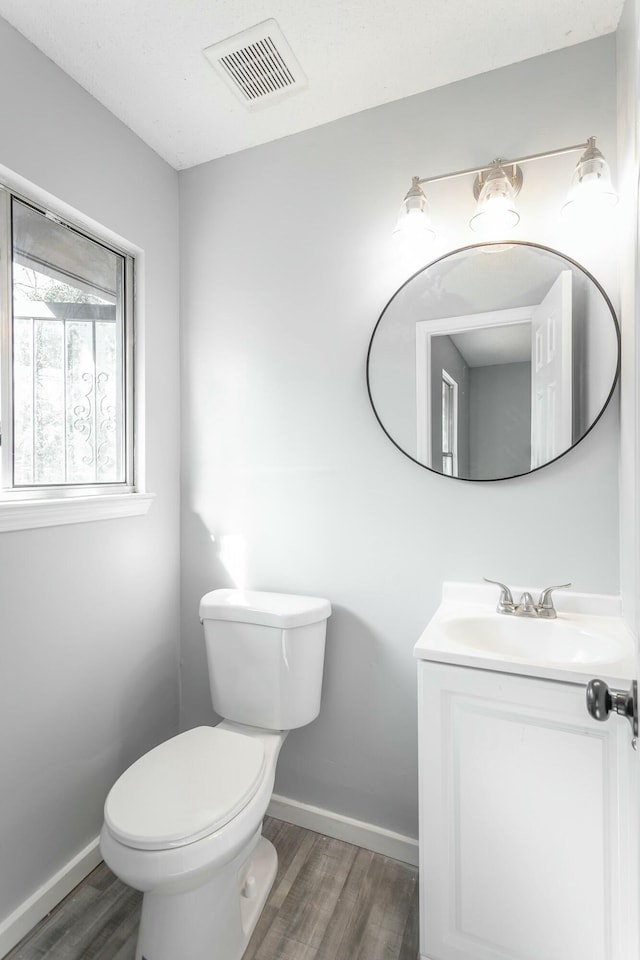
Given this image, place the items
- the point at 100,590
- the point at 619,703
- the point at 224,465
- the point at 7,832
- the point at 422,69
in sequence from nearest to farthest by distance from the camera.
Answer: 1. the point at 619,703
2. the point at 7,832
3. the point at 422,69
4. the point at 100,590
5. the point at 224,465

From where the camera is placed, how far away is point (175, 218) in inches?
73.6

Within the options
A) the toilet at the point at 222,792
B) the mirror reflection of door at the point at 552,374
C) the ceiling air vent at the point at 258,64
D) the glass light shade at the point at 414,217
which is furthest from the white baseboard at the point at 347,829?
the ceiling air vent at the point at 258,64

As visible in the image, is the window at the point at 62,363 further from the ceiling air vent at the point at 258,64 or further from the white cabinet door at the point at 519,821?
the white cabinet door at the point at 519,821

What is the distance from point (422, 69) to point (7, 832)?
2.39 metres

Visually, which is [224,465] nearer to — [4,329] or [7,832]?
[4,329]

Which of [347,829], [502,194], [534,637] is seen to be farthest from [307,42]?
[347,829]

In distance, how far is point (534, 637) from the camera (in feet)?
4.20

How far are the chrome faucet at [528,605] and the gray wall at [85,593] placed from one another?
47.1 inches

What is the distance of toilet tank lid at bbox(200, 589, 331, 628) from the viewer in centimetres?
148

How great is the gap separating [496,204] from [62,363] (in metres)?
1.32

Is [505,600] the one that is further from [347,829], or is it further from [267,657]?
[347,829]

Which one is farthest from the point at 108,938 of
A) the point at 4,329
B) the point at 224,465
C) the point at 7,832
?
the point at 4,329

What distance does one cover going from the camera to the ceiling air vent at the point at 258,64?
1315 millimetres

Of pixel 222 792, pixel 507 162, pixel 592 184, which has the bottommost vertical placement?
pixel 222 792
